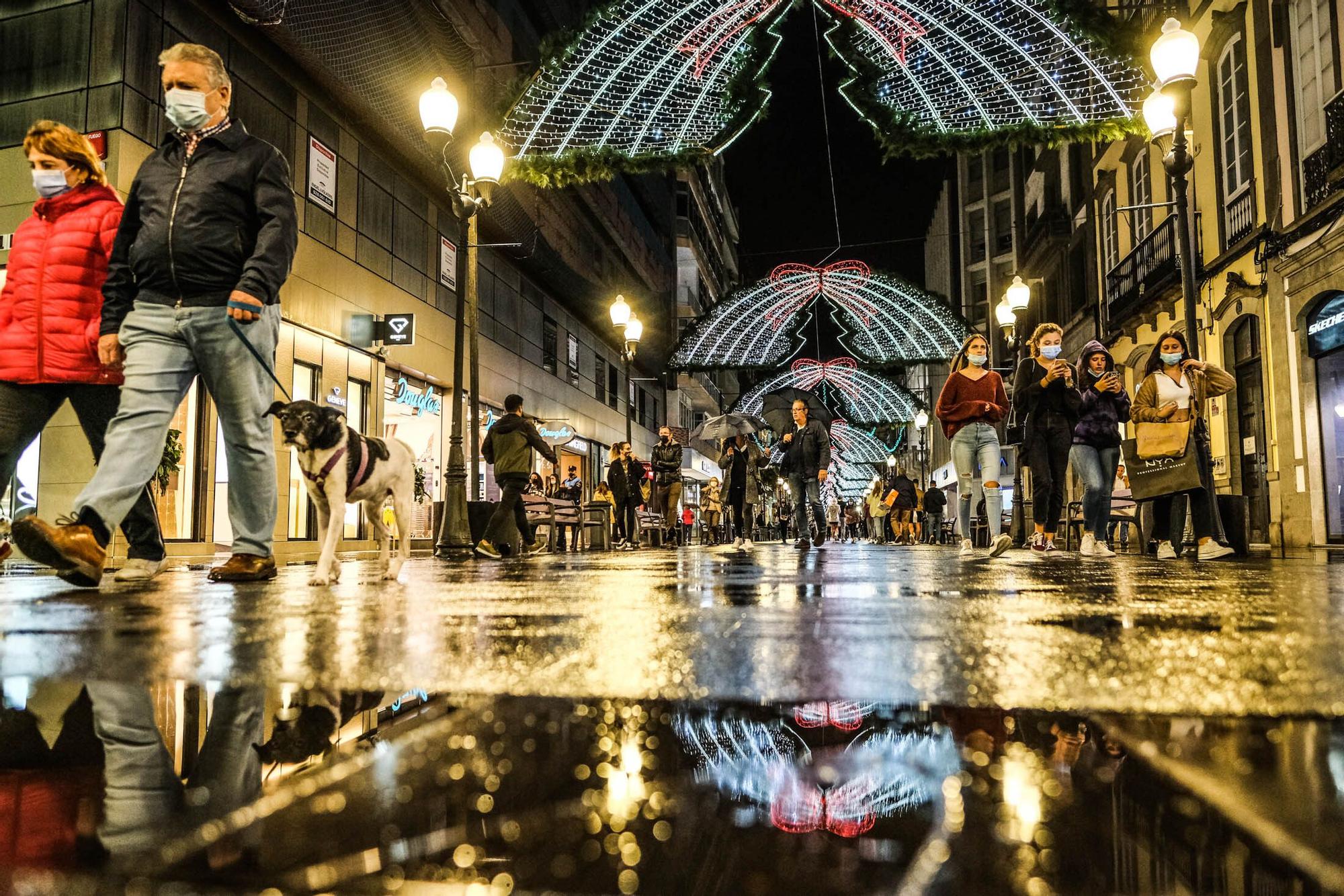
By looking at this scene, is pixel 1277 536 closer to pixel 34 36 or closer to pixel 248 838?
pixel 248 838

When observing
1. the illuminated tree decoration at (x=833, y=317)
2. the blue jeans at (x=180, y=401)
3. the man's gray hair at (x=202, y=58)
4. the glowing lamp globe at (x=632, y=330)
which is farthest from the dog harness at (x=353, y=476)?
the illuminated tree decoration at (x=833, y=317)

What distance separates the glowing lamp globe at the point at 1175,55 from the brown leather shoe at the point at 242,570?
979 cm

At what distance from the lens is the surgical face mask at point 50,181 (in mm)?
4750

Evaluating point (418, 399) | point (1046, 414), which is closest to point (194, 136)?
point (1046, 414)

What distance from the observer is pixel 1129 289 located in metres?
22.7

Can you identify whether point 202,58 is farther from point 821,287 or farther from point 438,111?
point 821,287

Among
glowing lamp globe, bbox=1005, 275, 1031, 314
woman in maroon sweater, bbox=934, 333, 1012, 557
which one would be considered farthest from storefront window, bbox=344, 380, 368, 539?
glowing lamp globe, bbox=1005, 275, 1031, 314

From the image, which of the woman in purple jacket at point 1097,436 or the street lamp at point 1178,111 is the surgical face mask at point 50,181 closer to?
the woman in purple jacket at point 1097,436

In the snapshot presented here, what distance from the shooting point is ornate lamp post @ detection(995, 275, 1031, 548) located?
1527 cm

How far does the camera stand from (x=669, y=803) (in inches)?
32.1

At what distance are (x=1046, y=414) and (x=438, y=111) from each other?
25.3 ft

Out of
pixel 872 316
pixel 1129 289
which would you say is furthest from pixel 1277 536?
pixel 872 316

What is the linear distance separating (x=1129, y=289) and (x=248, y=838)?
82.8ft

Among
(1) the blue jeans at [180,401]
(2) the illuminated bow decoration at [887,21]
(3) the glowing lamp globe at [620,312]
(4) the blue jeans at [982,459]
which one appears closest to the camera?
(1) the blue jeans at [180,401]
